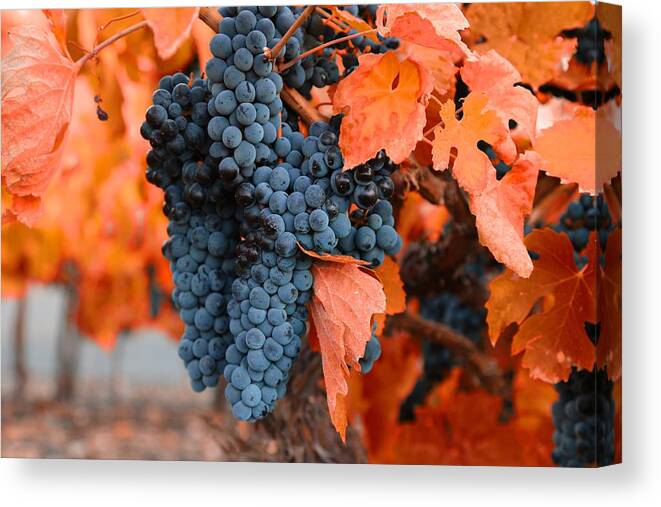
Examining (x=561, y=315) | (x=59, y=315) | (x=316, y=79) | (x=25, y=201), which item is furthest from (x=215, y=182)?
(x=59, y=315)

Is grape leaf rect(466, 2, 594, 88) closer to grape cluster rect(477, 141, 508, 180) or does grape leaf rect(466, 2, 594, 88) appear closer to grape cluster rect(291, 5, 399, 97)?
grape cluster rect(477, 141, 508, 180)

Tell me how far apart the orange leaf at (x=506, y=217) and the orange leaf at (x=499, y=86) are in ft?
0.28

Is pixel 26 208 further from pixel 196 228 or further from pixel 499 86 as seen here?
pixel 499 86

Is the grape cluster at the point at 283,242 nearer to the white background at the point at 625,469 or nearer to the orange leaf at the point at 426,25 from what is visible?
the orange leaf at the point at 426,25

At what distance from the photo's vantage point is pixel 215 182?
1094 mm

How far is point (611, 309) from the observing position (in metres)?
1.47

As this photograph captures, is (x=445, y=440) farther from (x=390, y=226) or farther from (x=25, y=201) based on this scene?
(x=25, y=201)

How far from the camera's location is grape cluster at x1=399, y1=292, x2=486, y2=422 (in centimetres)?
188

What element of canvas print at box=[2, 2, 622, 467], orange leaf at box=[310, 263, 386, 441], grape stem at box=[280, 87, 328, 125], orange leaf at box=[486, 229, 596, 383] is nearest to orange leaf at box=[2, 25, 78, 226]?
canvas print at box=[2, 2, 622, 467]

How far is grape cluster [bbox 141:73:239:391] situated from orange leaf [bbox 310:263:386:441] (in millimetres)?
143

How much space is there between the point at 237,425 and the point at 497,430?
0.54 m

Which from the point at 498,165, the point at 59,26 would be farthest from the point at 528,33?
the point at 59,26

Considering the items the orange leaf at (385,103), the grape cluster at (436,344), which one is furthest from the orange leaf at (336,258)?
the grape cluster at (436,344)

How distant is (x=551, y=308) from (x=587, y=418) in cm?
23
